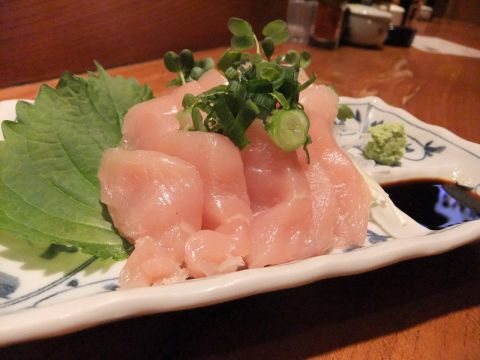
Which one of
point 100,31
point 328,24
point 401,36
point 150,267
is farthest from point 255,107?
point 401,36

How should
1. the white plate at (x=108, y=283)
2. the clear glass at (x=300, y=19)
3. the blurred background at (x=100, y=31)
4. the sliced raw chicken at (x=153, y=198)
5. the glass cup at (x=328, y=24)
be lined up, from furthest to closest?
1. the clear glass at (x=300, y=19)
2. the glass cup at (x=328, y=24)
3. the blurred background at (x=100, y=31)
4. the sliced raw chicken at (x=153, y=198)
5. the white plate at (x=108, y=283)

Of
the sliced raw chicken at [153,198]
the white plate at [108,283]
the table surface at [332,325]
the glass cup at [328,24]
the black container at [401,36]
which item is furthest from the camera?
the black container at [401,36]

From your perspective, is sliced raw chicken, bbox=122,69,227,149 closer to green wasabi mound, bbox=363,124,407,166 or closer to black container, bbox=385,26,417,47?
green wasabi mound, bbox=363,124,407,166

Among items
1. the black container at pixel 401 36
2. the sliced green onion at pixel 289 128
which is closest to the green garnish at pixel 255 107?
the sliced green onion at pixel 289 128

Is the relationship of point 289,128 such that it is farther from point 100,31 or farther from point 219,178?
point 100,31

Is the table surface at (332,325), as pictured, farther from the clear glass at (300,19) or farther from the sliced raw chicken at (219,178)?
the clear glass at (300,19)

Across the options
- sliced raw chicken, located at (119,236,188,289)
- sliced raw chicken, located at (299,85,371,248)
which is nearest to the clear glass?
sliced raw chicken, located at (299,85,371,248)
